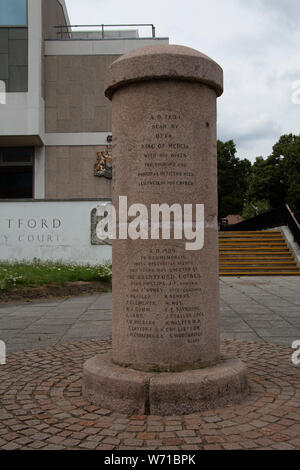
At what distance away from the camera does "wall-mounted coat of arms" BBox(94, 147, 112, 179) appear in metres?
21.4

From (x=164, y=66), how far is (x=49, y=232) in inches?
474

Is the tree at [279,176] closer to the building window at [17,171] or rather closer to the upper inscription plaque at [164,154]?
the building window at [17,171]

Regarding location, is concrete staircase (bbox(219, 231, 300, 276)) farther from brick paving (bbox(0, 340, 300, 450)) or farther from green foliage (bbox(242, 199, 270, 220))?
green foliage (bbox(242, 199, 270, 220))

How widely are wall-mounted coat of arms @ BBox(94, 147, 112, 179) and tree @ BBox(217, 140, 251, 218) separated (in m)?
26.7

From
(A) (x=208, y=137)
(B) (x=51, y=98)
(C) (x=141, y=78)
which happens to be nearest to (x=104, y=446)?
(A) (x=208, y=137)

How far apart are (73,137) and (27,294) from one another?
41.2 feet

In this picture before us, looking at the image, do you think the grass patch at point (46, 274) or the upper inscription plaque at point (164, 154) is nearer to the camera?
the upper inscription plaque at point (164, 154)

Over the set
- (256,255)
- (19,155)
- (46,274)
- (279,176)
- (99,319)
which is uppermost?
(279,176)

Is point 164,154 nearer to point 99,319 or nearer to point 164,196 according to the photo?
point 164,196

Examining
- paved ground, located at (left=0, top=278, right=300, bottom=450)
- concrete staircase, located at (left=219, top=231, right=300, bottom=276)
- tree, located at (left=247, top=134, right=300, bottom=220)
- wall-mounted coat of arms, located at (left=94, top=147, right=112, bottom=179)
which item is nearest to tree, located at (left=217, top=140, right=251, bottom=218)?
tree, located at (left=247, top=134, right=300, bottom=220)

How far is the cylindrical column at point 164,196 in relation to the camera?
12.4 feet

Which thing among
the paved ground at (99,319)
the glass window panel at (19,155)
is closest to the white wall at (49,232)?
the paved ground at (99,319)

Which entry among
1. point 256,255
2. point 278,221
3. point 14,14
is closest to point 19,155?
point 14,14

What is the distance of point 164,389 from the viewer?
3447 mm
